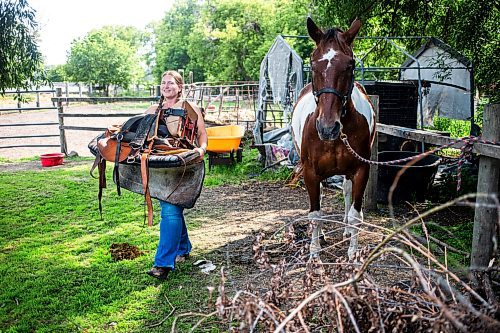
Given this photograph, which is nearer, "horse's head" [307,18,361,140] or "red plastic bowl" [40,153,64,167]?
"horse's head" [307,18,361,140]

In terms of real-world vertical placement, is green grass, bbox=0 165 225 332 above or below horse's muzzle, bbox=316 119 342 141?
below

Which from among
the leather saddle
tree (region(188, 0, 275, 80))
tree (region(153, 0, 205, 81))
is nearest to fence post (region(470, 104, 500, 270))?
the leather saddle

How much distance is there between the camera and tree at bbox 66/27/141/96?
4162 centimetres

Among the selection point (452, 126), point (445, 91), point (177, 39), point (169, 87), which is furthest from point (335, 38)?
point (177, 39)

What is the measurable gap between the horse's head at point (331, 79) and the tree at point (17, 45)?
4.08 m

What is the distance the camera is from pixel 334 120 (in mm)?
3334

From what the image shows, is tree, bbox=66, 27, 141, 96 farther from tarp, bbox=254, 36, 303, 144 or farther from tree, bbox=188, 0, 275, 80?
tarp, bbox=254, 36, 303, 144

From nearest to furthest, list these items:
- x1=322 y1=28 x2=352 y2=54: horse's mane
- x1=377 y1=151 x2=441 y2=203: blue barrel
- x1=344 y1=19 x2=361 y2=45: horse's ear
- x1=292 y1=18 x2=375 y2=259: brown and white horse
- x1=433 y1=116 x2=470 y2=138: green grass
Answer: x1=292 y1=18 x2=375 y2=259: brown and white horse < x1=322 y1=28 x2=352 y2=54: horse's mane < x1=344 y1=19 x2=361 y2=45: horse's ear < x1=377 y1=151 x2=441 y2=203: blue barrel < x1=433 y1=116 x2=470 y2=138: green grass

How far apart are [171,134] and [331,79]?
1.47 m

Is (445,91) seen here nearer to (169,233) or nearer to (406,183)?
(406,183)

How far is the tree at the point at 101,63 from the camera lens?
41.6 m

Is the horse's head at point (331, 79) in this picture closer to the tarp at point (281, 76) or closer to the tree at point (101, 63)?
the tarp at point (281, 76)

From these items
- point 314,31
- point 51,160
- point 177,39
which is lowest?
point 51,160

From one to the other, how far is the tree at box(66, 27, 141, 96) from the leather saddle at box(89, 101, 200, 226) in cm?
4045
